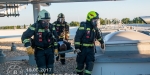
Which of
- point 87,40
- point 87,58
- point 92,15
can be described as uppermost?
point 92,15

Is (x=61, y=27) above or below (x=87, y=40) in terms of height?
above

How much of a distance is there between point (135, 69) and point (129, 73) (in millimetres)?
178

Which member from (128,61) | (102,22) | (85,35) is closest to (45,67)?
(85,35)

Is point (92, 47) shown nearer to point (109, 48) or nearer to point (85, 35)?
point (85, 35)

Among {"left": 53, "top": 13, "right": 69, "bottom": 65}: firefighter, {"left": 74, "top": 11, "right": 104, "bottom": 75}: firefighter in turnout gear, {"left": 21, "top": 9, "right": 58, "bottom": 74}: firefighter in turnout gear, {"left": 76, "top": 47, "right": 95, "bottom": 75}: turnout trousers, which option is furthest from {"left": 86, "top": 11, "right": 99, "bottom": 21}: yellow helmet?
{"left": 53, "top": 13, "right": 69, "bottom": 65}: firefighter

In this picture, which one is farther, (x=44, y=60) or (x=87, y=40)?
(x=87, y=40)

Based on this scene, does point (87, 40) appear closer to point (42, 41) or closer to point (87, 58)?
point (87, 58)

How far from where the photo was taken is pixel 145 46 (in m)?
7.05

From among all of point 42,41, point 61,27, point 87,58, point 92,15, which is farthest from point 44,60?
point 61,27

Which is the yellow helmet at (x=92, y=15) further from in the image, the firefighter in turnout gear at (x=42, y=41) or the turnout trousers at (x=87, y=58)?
the firefighter in turnout gear at (x=42, y=41)

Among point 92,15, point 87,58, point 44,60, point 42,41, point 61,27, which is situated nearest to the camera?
point 42,41

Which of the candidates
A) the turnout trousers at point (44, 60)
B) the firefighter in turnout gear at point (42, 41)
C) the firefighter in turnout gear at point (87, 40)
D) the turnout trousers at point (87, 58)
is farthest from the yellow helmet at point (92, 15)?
the turnout trousers at point (44, 60)

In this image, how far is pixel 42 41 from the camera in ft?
18.3

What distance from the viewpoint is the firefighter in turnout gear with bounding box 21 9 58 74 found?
550cm
